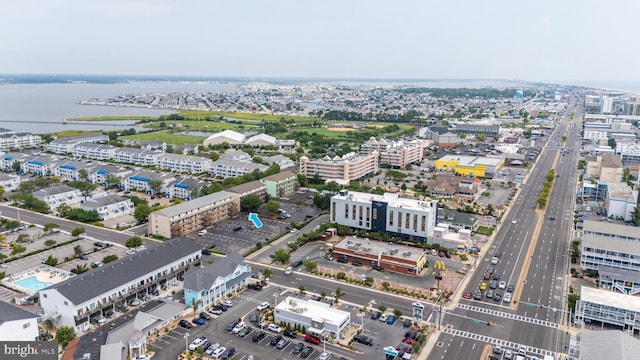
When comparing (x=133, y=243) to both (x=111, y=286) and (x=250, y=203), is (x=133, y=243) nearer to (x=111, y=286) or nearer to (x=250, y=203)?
(x=111, y=286)

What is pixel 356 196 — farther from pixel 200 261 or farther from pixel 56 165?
pixel 56 165

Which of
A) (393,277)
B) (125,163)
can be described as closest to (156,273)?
(393,277)

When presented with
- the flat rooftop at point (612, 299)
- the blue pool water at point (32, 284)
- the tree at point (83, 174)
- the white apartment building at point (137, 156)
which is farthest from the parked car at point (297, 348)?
the white apartment building at point (137, 156)

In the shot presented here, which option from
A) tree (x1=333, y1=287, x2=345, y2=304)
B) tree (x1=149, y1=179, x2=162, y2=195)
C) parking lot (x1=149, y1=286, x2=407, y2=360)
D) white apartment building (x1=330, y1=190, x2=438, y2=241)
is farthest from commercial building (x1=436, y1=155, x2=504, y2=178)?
parking lot (x1=149, y1=286, x2=407, y2=360)

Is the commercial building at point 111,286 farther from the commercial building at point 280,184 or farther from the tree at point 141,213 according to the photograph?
the commercial building at point 280,184

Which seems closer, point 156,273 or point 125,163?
point 156,273
